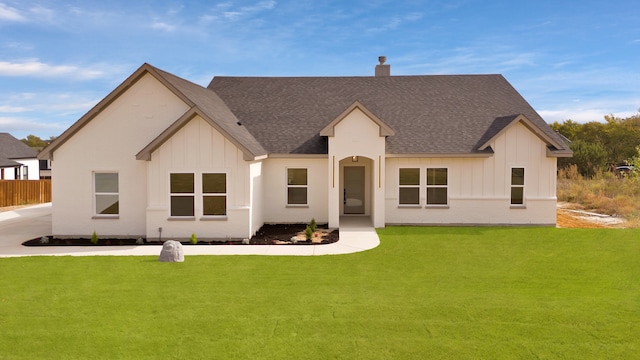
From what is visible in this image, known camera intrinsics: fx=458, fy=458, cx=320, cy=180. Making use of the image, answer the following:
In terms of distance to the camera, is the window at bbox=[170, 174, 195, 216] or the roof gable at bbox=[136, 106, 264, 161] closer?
the roof gable at bbox=[136, 106, 264, 161]

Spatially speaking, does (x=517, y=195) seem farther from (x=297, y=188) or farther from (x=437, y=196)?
(x=297, y=188)

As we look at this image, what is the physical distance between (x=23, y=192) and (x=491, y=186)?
31.9 metres

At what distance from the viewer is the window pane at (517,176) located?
20.0 meters

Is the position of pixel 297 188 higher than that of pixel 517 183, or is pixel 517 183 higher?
pixel 517 183

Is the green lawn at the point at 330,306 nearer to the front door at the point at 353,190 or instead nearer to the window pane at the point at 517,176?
the window pane at the point at 517,176

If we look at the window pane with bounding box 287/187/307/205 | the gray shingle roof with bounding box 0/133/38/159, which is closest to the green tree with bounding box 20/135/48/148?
the gray shingle roof with bounding box 0/133/38/159

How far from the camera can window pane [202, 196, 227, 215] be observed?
55.6 feet

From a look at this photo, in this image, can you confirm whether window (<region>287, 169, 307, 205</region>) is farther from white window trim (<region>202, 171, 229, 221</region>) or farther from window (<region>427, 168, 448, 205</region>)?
window (<region>427, 168, 448, 205</region>)

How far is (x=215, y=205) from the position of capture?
17000 millimetres

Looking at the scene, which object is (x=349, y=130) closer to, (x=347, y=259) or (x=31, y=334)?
(x=347, y=259)

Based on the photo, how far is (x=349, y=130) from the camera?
19.2m

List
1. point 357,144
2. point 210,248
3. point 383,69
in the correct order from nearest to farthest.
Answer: point 210,248
point 357,144
point 383,69

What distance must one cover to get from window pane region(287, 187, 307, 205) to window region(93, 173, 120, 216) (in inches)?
283

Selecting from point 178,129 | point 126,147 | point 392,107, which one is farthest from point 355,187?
point 126,147
